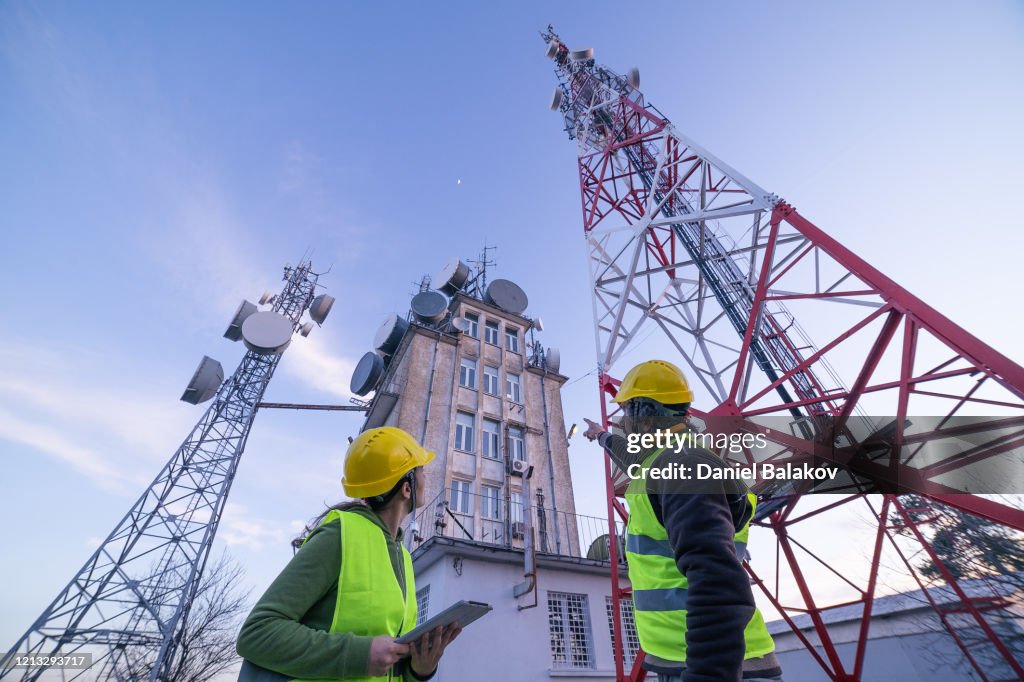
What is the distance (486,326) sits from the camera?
22.2 m

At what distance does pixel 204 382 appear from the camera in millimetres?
22094

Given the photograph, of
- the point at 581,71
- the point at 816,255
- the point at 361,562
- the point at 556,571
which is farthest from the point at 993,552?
the point at 581,71

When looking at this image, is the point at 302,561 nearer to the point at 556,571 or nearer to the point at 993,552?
the point at 556,571

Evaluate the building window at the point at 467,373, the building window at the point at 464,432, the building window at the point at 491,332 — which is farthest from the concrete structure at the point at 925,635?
the building window at the point at 491,332

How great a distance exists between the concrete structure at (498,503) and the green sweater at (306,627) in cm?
893

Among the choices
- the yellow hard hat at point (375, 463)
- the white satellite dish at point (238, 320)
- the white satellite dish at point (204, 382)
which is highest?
the white satellite dish at point (238, 320)

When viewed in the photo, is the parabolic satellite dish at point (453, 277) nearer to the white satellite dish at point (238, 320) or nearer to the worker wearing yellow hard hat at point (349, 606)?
the white satellite dish at point (238, 320)

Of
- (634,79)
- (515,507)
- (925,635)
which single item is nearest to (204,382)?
(515,507)

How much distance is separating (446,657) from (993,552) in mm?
11173

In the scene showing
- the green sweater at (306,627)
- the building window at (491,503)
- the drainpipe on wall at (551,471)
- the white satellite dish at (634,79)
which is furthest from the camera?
the drainpipe on wall at (551,471)

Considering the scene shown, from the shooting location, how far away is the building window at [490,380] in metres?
19.9

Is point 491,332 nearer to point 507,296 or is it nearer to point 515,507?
point 507,296

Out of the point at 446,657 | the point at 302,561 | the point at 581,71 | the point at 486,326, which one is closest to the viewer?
the point at 302,561

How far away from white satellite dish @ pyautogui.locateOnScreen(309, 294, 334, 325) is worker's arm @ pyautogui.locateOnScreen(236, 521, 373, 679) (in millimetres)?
27144
